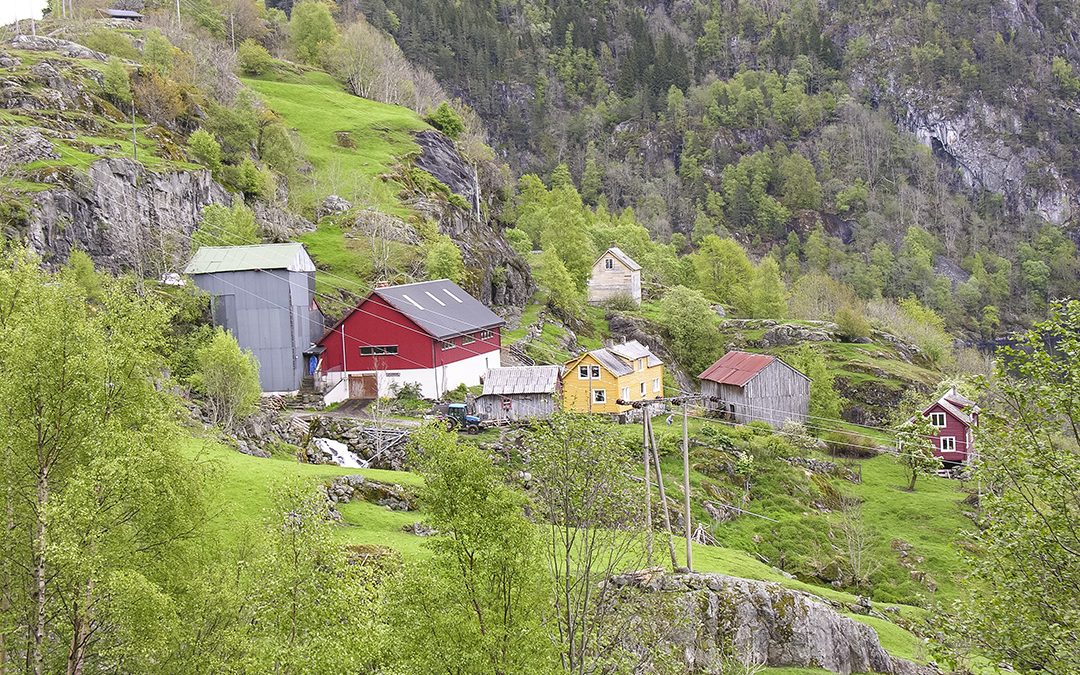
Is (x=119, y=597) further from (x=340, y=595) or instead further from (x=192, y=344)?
(x=192, y=344)

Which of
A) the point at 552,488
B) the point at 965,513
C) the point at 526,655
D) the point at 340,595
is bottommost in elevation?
the point at 965,513

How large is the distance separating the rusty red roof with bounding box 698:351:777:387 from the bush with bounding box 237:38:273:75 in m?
69.8

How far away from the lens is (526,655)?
15328 mm

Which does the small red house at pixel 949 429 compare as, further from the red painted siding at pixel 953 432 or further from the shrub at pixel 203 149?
the shrub at pixel 203 149

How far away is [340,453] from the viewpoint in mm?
38094

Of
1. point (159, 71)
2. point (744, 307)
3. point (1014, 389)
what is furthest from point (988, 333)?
point (1014, 389)

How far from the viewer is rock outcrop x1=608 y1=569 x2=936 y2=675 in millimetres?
24469

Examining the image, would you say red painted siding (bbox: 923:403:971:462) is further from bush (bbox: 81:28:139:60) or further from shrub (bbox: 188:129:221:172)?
bush (bbox: 81:28:139:60)

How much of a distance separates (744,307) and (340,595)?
85.6 meters

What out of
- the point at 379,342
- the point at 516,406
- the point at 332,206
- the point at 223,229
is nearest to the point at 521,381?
the point at 516,406

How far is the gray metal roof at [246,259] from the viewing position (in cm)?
4581

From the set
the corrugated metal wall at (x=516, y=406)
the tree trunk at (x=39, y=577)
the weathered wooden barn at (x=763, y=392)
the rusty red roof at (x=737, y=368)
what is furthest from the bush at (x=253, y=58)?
the tree trunk at (x=39, y=577)

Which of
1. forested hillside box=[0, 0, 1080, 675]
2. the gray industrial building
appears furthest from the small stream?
the gray industrial building

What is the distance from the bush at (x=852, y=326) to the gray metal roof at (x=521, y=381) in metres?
45.5
